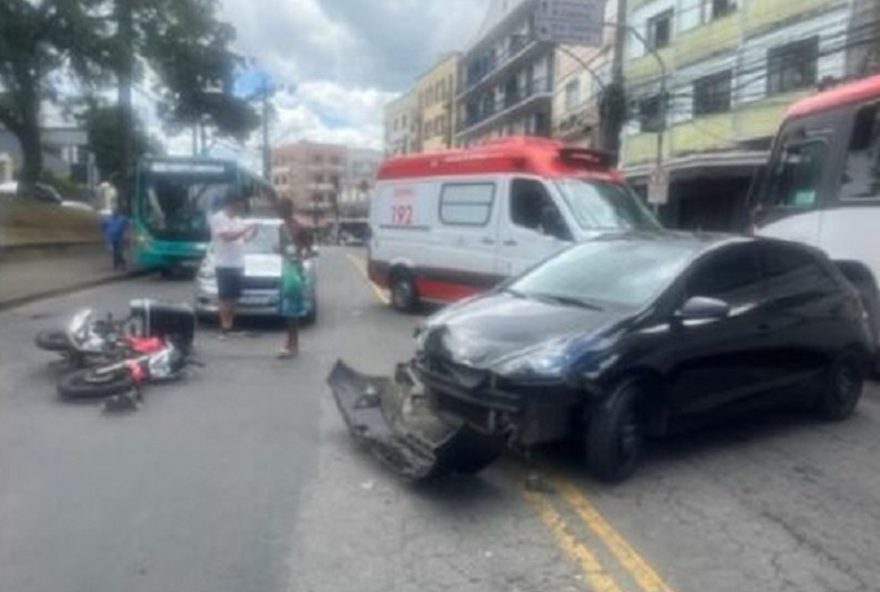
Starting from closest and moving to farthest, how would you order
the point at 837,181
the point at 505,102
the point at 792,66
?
the point at 837,181 → the point at 792,66 → the point at 505,102

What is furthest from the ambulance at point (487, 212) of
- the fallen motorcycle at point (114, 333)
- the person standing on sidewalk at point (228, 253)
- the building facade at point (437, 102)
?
the building facade at point (437, 102)

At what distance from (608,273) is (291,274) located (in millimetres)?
4798

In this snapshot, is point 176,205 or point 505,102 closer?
point 176,205

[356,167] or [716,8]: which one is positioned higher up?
[716,8]

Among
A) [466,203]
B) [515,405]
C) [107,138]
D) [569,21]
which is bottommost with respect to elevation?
[515,405]

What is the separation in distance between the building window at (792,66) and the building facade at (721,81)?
3 centimetres

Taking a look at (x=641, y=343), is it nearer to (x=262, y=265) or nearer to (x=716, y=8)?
(x=262, y=265)

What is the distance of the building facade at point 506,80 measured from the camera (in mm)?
51219

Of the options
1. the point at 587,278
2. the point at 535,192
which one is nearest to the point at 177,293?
the point at 535,192

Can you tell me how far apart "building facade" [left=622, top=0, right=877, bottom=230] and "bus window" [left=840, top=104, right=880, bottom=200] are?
1122 centimetres

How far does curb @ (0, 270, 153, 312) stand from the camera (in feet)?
54.0

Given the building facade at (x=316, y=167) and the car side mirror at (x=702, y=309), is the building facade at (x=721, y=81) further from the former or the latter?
the building facade at (x=316, y=167)

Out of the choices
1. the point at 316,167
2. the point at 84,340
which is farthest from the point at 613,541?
the point at 316,167

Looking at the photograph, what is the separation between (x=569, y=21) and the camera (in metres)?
22.0
